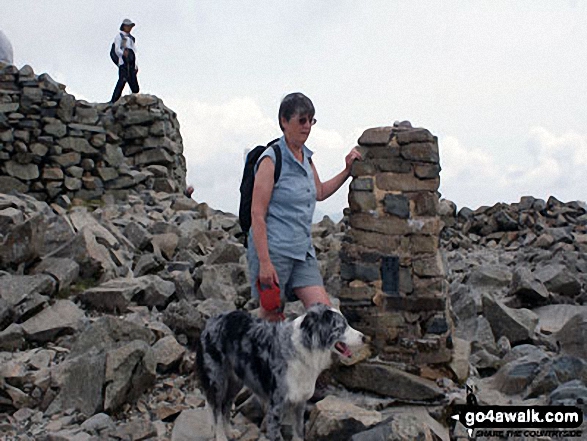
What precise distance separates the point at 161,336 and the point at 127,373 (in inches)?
43.0

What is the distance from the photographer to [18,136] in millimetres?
14078

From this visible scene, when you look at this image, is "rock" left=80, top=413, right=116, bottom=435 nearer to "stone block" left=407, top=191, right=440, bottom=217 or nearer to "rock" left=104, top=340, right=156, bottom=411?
"rock" left=104, top=340, right=156, bottom=411

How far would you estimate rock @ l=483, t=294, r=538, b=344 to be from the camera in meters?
6.74

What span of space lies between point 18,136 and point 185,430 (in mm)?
12017

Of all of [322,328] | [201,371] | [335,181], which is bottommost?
[201,371]

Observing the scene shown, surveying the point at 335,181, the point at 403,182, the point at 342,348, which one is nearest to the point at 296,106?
the point at 335,181

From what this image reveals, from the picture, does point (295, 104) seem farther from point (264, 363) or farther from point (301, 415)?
point (301, 415)

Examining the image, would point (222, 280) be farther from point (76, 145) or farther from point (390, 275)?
point (76, 145)

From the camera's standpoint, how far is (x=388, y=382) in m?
5.21

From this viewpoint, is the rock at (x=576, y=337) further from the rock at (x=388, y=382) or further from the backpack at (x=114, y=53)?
the backpack at (x=114, y=53)

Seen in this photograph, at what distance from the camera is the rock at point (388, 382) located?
5.12 m

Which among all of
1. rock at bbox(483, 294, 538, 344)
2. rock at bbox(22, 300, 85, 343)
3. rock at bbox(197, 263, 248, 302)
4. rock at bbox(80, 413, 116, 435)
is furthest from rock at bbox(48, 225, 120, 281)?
rock at bbox(483, 294, 538, 344)

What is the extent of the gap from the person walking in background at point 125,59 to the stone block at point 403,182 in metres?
13.2

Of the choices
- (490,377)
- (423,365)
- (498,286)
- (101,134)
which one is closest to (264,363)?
(423,365)
